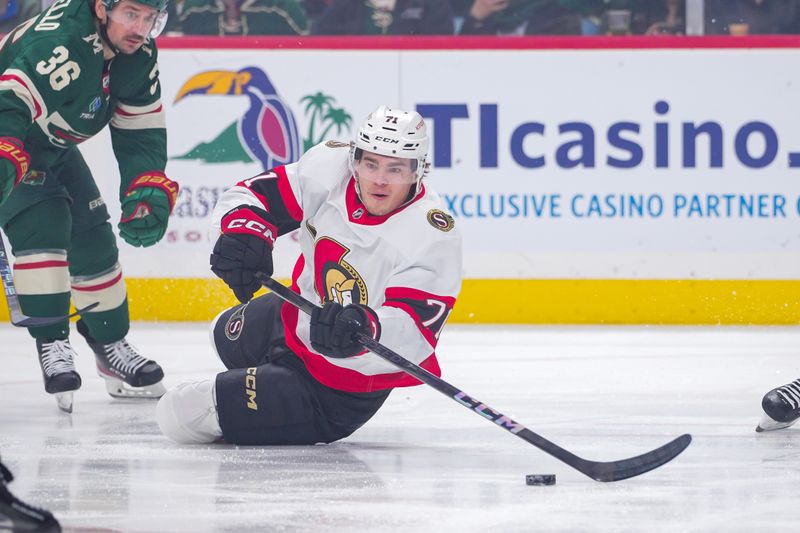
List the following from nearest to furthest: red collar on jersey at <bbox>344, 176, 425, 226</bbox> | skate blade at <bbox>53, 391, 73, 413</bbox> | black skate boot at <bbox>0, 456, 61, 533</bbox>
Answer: black skate boot at <bbox>0, 456, 61, 533</bbox> < red collar on jersey at <bbox>344, 176, 425, 226</bbox> < skate blade at <bbox>53, 391, 73, 413</bbox>

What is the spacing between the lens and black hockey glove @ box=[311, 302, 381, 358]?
250 cm

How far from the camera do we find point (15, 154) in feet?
9.81

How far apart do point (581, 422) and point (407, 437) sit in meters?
0.44

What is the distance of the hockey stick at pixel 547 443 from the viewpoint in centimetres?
253

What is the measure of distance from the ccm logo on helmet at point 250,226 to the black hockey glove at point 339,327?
0.28 meters

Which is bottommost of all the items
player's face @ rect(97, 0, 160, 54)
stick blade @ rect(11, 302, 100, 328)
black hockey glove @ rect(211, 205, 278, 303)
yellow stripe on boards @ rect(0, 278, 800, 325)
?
yellow stripe on boards @ rect(0, 278, 800, 325)

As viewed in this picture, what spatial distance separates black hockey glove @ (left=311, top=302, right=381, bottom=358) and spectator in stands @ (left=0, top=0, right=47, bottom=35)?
10.6 ft

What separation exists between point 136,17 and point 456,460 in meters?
1.24

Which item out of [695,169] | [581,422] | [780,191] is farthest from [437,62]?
[581,422]

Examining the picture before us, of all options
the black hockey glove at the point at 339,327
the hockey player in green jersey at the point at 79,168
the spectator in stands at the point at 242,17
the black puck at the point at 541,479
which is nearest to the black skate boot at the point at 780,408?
the black puck at the point at 541,479

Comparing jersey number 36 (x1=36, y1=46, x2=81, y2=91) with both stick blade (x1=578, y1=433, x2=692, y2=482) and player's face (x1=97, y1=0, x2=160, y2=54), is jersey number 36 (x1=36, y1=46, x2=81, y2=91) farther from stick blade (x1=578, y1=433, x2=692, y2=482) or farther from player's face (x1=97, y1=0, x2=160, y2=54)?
stick blade (x1=578, y1=433, x2=692, y2=482)

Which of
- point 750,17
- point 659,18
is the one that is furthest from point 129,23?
point 750,17

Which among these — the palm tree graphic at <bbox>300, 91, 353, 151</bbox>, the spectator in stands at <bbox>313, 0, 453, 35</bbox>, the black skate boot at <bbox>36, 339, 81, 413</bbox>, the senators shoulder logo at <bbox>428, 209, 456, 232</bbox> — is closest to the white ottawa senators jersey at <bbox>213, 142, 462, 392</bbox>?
the senators shoulder logo at <bbox>428, 209, 456, 232</bbox>

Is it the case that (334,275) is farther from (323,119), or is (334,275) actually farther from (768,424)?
(323,119)
